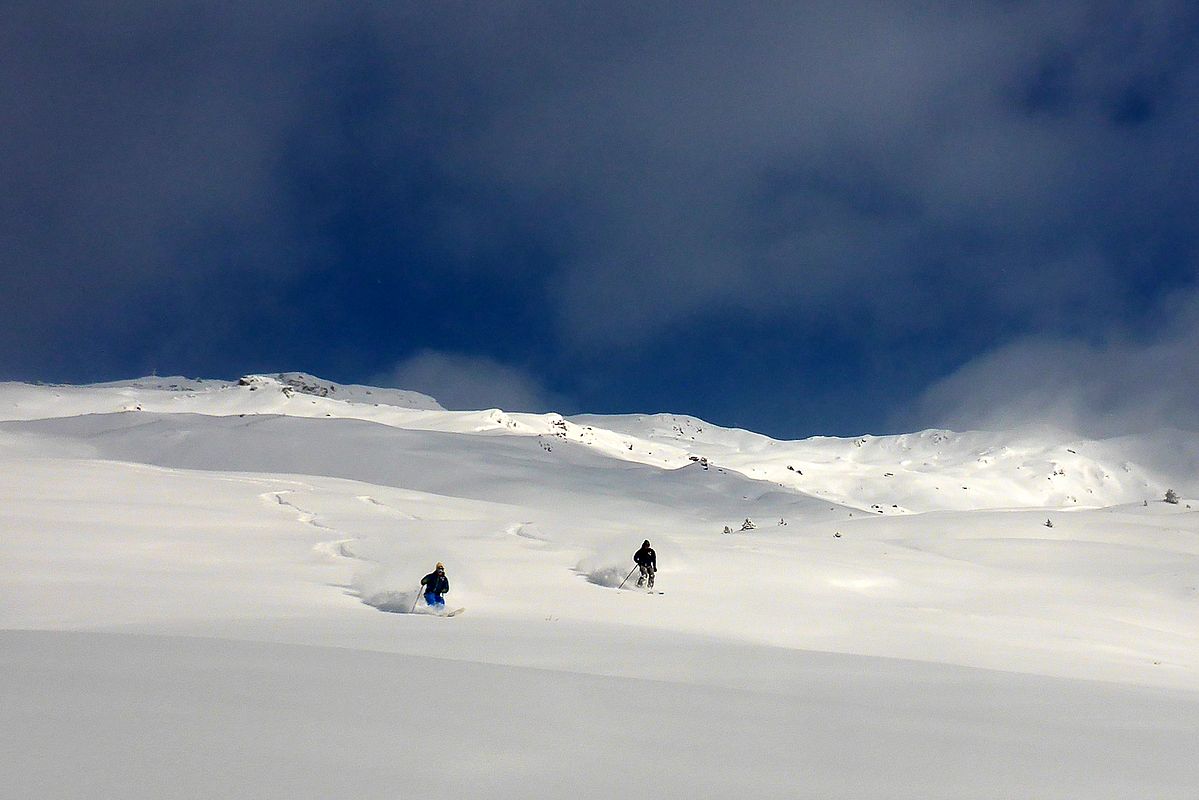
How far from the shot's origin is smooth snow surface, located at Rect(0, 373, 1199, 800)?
3656mm

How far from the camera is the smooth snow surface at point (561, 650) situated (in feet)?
12.0

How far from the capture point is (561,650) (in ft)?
25.6

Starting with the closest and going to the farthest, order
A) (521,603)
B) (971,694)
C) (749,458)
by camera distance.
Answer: (971,694) < (521,603) < (749,458)

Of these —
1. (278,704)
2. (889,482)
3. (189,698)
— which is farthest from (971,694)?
(889,482)

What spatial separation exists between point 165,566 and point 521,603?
243 inches

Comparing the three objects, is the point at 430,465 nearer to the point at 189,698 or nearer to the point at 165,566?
the point at 165,566

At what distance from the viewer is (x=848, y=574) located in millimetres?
18531

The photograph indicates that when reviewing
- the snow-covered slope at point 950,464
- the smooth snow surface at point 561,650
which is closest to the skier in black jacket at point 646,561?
the smooth snow surface at point 561,650

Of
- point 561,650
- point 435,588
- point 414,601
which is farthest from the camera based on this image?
point 414,601

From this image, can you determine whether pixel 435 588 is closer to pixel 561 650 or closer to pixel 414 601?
pixel 414 601

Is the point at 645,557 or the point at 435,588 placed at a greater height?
the point at 645,557

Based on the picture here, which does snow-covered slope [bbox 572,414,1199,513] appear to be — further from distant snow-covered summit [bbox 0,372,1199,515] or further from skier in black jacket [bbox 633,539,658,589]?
skier in black jacket [bbox 633,539,658,589]

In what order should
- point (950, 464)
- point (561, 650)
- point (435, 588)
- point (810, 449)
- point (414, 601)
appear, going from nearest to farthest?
point (561, 650) → point (435, 588) → point (414, 601) → point (950, 464) → point (810, 449)

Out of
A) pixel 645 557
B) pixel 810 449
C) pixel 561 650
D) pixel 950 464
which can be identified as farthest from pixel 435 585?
pixel 810 449
